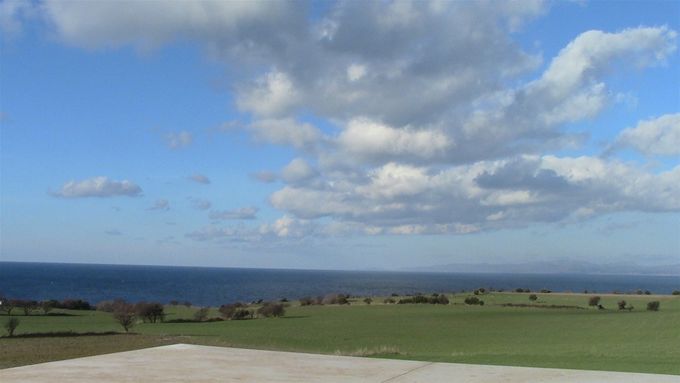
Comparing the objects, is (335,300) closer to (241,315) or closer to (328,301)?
(328,301)

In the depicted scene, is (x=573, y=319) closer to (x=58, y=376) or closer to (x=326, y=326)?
(x=326, y=326)

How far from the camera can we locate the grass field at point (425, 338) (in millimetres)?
19422

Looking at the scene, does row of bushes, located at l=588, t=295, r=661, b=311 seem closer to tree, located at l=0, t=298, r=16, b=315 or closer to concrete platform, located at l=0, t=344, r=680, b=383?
concrete platform, located at l=0, t=344, r=680, b=383

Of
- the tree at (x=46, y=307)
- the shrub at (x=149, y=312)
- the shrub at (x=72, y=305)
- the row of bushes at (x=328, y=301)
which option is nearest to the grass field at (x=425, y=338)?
the shrub at (x=149, y=312)

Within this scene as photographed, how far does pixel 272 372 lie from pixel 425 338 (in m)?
25.2

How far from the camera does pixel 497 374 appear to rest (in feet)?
37.2

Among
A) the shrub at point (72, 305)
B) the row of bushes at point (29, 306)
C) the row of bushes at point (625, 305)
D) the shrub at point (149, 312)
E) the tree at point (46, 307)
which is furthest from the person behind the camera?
Result: the shrub at point (72, 305)

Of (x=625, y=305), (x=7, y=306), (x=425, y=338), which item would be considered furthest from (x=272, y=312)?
(x=625, y=305)

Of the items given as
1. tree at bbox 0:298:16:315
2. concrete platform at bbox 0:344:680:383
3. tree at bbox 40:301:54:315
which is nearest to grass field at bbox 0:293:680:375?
concrete platform at bbox 0:344:680:383

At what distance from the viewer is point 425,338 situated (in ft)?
116

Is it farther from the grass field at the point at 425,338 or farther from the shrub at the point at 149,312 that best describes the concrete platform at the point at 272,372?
the shrub at the point at 149,312

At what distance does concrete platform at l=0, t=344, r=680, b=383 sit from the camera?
416 inches

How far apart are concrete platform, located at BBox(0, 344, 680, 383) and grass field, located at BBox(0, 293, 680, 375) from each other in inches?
140

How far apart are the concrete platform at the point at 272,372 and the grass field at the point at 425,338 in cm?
357
